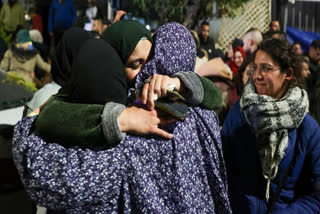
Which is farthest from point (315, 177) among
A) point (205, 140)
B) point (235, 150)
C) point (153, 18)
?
point (153, 18)

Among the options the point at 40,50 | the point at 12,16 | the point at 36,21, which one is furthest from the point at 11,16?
the point at 40,50

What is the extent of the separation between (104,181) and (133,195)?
123 millimetres

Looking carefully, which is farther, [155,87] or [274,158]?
[274,158]

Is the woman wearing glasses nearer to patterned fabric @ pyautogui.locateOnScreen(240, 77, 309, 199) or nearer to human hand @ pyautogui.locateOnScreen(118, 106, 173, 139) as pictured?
patterned fabric @ pyautogui.locateOnScreen(240, 77, 309, 199)

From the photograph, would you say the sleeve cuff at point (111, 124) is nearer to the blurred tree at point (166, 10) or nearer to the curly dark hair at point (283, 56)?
the curly dark hair at point (283, 56)

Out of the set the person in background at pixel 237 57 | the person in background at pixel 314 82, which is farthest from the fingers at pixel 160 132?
the person in background at pixel 237 57

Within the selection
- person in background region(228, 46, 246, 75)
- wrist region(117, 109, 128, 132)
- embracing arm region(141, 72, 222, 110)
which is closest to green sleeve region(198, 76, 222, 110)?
embracing arm region(141, 72, 222, 110)

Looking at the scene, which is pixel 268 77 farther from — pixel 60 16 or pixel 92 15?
pixel 60 16

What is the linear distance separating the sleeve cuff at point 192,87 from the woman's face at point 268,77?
88 centimetres

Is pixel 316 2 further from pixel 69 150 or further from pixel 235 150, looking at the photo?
pixel 69 150

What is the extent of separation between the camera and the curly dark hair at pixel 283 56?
8.09 ft

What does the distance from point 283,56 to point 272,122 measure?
396 millimetres

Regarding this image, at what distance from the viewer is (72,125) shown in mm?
1556

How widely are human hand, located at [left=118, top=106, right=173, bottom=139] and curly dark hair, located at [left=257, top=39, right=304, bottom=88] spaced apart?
43.0 inches
